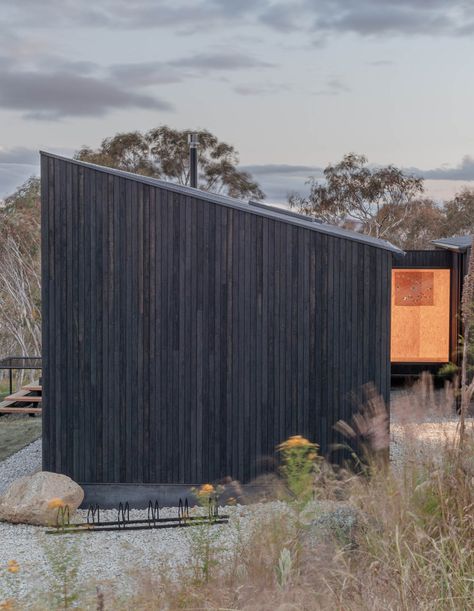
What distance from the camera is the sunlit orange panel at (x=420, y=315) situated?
37.7 feet

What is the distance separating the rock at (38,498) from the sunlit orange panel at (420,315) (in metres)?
6.82

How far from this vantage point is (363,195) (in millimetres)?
23172

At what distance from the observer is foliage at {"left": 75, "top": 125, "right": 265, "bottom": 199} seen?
2177cm

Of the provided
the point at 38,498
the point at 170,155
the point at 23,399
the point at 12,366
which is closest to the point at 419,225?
the point at 170,155

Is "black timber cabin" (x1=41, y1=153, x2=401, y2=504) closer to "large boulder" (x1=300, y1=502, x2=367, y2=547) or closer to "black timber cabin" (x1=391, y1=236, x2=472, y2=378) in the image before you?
"large boulder" (x1=300, y1=502, x2=367, y2=547)

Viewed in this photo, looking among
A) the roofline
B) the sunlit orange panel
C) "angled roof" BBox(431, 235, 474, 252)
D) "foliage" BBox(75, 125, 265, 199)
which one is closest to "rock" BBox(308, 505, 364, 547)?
the roofline

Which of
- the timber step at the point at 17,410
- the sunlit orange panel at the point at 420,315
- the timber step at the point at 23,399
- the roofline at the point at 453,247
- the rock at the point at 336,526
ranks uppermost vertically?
the roofline at the point at 453,247

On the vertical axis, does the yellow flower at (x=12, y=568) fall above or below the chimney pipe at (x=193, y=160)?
below

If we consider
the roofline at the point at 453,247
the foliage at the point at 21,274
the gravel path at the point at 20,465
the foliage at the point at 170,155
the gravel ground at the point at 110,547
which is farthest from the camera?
the foliage at the point at 170,155

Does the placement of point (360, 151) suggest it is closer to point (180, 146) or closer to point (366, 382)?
point (180, 146)

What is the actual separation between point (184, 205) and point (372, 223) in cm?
1757

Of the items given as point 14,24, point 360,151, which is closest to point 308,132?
point 14,24

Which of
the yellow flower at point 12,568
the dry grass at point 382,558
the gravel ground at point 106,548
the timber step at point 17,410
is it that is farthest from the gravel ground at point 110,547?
the timber step at point 17,410

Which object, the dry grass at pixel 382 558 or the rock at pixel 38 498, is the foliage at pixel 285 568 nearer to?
the dry grass at pixel 382 558
